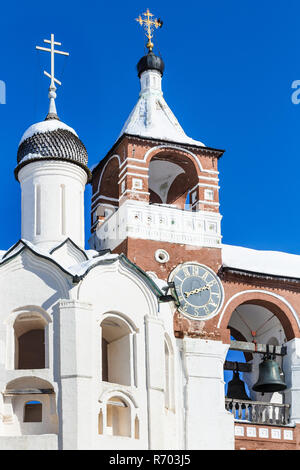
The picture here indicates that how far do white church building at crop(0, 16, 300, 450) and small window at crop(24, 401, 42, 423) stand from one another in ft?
0.08

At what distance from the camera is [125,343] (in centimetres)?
2297

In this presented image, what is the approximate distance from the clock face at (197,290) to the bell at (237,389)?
6.76 feet

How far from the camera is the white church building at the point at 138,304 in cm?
2206

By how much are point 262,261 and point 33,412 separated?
23.0ft

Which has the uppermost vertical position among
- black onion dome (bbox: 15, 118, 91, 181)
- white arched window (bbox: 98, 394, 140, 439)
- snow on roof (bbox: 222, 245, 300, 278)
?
black onion dome (bbox: 15, 118, 91, 181)

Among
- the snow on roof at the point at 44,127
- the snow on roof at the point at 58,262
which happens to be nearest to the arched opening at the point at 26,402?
the snow on roof at the point at 58,262

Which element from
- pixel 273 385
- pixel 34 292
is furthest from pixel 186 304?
pixel 34 292

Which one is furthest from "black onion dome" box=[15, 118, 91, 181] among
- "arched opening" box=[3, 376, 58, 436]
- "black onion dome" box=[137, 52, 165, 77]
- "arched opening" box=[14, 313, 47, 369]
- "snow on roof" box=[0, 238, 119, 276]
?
"arched opening" box=[3, 376, 58, 436]

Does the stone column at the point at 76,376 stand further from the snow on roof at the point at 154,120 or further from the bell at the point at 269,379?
the snow on roof at the point at 154,120

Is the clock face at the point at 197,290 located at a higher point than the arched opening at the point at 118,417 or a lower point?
higher

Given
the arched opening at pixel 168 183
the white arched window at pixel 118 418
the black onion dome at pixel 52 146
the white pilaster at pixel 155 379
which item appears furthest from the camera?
the arched opening at pixel 168 183

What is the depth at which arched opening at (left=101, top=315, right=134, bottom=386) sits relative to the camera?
74.5 feet

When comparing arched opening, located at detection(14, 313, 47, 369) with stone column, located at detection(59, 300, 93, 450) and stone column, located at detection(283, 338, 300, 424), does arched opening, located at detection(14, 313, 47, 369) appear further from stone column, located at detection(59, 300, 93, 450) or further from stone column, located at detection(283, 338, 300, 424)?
stone column, located at detection(283, 338, 300, 424)
